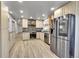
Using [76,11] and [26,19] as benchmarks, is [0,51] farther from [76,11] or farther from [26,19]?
[26,19]

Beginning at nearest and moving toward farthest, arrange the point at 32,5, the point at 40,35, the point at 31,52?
the point at 32,5
the point at 31,52
the point at 40,35

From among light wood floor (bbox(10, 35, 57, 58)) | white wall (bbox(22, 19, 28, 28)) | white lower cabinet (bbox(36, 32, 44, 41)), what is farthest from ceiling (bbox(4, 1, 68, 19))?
white wall (bbox(22, 19, 28, 28))

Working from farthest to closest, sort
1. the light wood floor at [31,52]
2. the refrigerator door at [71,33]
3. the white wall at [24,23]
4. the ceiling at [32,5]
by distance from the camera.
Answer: the white wall at [24,23] → the light wood floor at [31,52] → the ceiling at [32,5] → the refrigerator door at [71,33]

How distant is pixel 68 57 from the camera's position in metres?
3.38

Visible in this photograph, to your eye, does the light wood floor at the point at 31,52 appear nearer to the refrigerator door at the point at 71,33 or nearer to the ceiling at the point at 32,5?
the refrigerator door at the point at 71,33

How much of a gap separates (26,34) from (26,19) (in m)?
1.76

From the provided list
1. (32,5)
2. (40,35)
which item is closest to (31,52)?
(32,5)

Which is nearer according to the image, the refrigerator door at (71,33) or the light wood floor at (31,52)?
the refrigerator door at (71,33)

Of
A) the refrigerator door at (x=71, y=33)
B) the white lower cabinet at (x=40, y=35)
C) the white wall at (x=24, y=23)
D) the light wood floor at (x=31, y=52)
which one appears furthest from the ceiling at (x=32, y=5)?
the white wall at (x=24, y=23)

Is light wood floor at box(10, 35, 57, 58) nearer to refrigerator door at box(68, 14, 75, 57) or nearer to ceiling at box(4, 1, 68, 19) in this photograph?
refrigerator door at box(68, 14, 75, 57)

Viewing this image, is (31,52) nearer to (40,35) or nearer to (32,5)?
(32,5)

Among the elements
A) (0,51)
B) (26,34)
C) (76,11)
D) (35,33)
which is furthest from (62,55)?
(35,33)

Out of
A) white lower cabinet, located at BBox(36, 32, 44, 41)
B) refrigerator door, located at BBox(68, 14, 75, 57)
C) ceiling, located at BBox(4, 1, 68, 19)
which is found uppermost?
ceiling, located at BBox(4, 1, 68, 19)

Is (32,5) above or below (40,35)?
above
